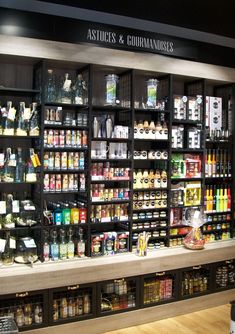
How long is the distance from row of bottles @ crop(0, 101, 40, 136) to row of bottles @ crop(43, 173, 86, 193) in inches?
18.6

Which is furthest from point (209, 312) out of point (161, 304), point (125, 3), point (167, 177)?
point (125, 3)

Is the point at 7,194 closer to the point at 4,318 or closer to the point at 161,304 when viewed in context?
the point at 4,318

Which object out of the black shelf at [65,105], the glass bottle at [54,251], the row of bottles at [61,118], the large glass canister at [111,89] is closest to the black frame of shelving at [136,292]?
the glass bottle at [54,251]

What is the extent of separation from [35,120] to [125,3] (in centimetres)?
172

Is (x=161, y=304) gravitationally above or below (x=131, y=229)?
below

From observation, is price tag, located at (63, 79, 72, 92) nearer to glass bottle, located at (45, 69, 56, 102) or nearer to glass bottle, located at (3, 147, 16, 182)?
glass bottle, located at (45, 69, 56, 102)

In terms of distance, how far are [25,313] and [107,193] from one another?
4.71 ft

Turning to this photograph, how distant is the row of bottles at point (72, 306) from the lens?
398 cm

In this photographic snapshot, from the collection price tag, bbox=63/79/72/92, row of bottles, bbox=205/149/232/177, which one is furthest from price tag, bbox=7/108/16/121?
row of bottles, bbox=205/149/232/177

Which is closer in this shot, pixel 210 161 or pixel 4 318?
pixel 4 318

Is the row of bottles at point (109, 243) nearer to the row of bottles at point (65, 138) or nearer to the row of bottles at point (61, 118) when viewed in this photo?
the row of bottles at point (65, 138)

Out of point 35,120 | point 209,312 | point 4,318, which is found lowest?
point 209,312

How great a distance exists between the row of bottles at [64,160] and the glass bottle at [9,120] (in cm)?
40

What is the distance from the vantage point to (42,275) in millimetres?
3785
